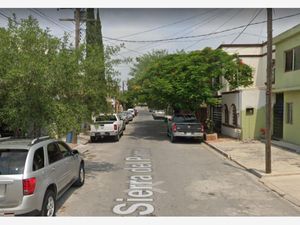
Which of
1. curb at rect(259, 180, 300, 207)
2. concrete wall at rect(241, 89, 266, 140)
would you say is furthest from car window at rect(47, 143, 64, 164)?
concrete wall at rect(241, 89, 266, 140)

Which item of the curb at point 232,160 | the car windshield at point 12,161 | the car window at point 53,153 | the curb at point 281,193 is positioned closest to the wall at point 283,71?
the curb at point 232,160

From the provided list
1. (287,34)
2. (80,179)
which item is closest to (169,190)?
(80,179)

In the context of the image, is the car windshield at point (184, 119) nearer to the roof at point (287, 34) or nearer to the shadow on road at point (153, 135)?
the shadow on road at point (153, 135)

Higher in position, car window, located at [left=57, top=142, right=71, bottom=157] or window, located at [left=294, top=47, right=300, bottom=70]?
window, located at [left=294, top=47, right=300, bottom=70]

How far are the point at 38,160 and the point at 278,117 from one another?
16783 millimetres

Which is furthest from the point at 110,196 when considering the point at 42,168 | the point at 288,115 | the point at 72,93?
the point at 288,115

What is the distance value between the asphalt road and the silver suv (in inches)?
28.5

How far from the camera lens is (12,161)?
6.73 meters

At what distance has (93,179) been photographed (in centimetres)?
1122

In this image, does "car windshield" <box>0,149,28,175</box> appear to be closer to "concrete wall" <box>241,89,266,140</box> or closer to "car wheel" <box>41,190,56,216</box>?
"car wheel" <box>41,190,56,216</box>

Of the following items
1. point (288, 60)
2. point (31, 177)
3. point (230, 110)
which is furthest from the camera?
point (230, 110)

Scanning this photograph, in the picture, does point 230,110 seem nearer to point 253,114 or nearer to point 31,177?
point 253,114

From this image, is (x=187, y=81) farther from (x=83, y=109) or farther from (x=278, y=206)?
(x=278, y=206)

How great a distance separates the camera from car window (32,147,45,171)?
6.84 m
